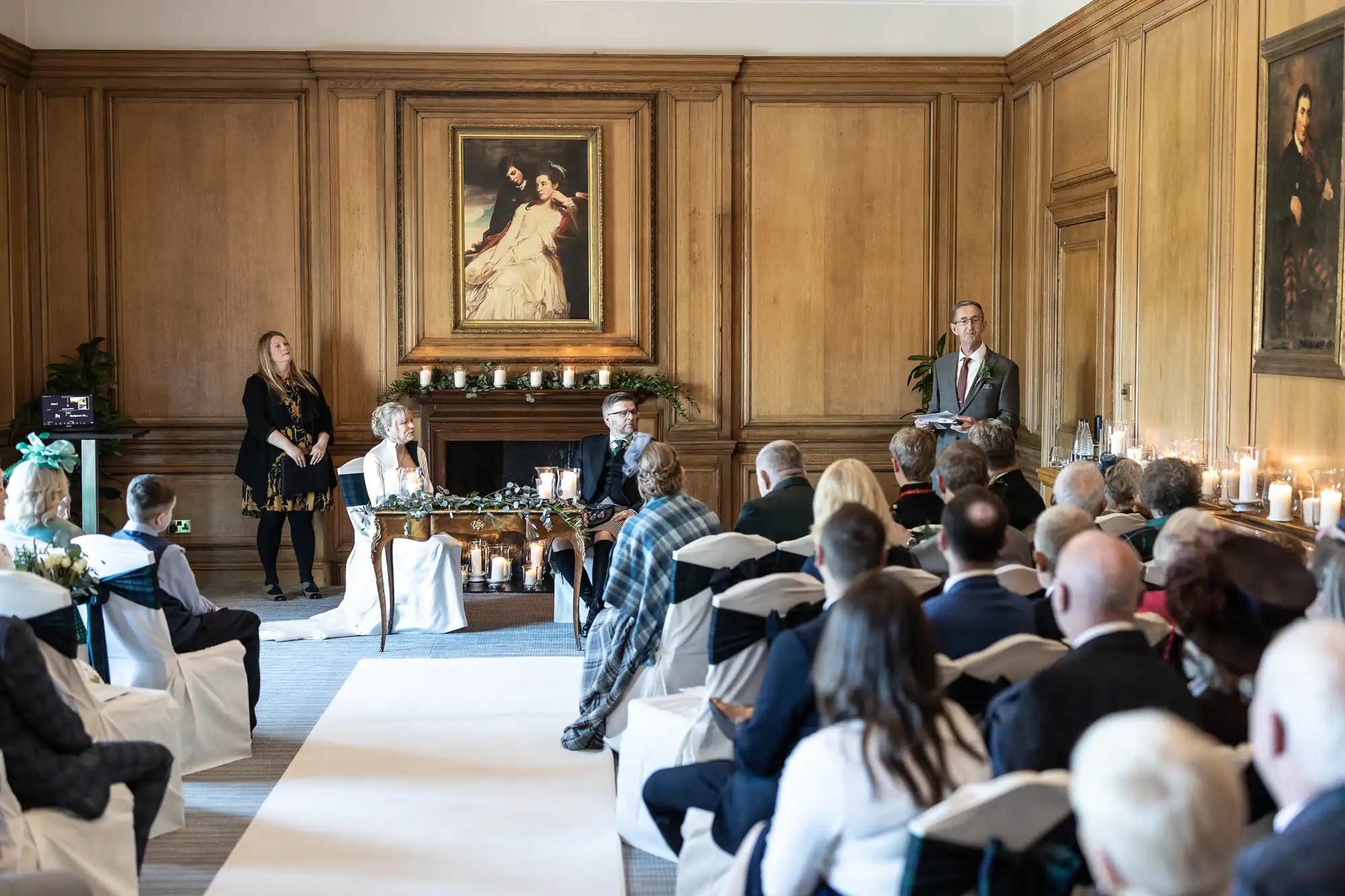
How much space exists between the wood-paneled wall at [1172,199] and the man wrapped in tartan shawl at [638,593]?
2805mm

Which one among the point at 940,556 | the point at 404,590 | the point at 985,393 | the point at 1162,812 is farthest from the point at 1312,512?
the point at 404,590

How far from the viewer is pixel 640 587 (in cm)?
524

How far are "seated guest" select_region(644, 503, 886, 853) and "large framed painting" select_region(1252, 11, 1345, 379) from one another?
125 inches

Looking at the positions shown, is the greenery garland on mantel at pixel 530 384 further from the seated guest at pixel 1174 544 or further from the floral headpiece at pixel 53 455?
the seated guest at pixel 1174 544

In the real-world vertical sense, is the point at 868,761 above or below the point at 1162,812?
below

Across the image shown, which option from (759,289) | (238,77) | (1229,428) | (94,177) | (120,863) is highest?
(238,77)

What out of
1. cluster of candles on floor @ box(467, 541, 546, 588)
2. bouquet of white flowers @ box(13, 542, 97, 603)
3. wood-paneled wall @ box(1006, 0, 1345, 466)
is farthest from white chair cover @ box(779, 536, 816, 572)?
cluster of candles on floor @ box(467, 541, 546, 588)

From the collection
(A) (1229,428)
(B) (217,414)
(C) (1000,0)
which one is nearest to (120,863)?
(A) (1229,428)

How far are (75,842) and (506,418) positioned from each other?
608cm

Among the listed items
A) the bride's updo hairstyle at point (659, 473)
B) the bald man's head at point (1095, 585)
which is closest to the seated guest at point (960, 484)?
the bride's updo hairstyle at point (659, 473)

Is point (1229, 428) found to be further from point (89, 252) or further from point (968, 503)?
point (89, 252)

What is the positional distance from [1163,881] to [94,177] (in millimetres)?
9400

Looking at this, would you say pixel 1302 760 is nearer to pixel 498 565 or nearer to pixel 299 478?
pixel 498 565

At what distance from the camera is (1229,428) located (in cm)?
655
